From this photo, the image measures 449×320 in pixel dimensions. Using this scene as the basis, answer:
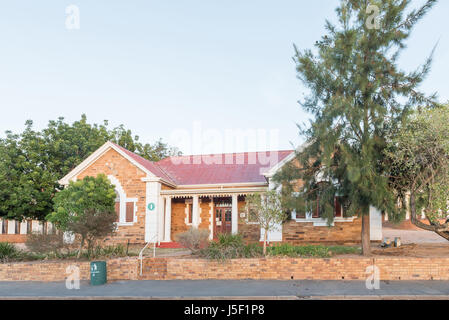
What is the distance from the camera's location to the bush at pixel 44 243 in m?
13.3

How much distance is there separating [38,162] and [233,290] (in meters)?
19.5

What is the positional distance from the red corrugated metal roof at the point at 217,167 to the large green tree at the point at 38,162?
230 inches

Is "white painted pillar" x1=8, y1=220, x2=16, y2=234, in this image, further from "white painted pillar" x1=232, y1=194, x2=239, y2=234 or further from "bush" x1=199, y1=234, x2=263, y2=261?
"bush" x1=199, y1=234, x2=263, y2=261

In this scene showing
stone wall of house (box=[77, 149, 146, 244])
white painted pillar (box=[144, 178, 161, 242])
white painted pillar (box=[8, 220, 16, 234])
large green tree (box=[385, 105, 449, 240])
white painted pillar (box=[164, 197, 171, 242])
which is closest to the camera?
large green tree (box=[385, 105, 449, 240])

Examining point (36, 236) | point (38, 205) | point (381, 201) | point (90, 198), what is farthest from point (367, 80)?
point (38, 205)

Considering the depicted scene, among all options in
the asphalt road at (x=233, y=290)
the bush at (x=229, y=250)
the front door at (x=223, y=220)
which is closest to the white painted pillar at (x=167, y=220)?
the front door at (x=223, y=220)

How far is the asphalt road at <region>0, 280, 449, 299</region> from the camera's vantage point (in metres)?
9.36

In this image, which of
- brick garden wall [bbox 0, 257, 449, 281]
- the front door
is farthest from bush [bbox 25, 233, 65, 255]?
the front door

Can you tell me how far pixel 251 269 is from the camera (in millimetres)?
11758

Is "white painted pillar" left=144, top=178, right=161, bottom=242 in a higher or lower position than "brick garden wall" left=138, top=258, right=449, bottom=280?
higher

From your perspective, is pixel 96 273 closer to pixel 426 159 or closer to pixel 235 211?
pixel 235 211

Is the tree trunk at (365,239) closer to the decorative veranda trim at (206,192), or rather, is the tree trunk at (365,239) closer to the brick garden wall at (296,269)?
the brick garden wall at (296,269)

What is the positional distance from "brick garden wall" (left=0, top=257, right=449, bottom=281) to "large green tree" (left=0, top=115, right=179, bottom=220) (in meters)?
11.1
